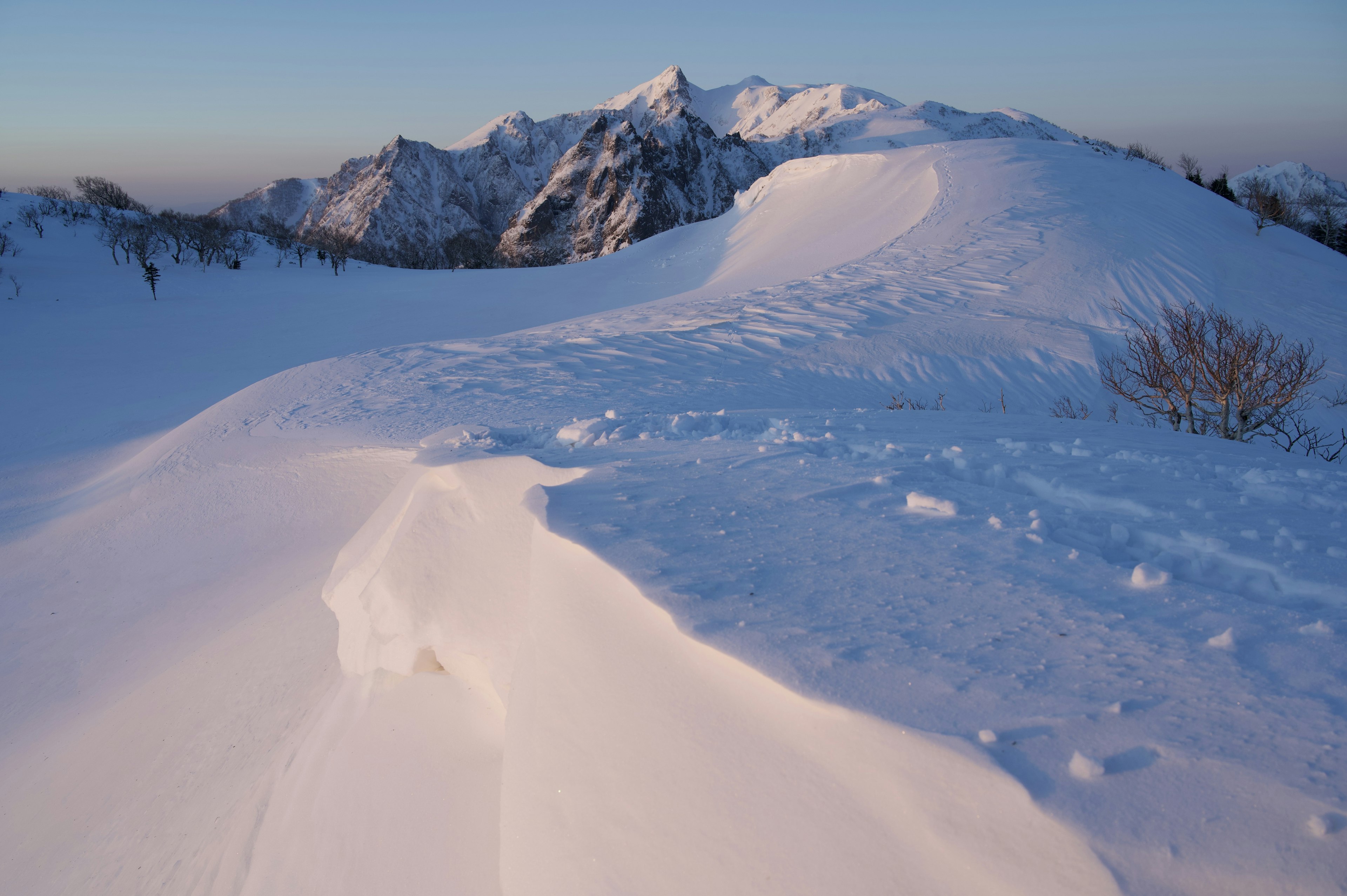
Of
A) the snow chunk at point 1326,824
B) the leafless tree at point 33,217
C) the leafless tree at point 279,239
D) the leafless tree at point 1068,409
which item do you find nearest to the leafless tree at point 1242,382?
the leafless tree at point 1068,409

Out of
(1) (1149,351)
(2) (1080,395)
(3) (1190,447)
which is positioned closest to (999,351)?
(2) (1080,395)

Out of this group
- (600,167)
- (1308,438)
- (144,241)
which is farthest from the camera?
(600,167)

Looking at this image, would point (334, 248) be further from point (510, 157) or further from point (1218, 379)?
point (510, 157)

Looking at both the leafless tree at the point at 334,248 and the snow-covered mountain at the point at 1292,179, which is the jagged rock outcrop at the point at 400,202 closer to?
the leafless tree at the point at 334,248

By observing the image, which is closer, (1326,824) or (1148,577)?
(1326,824)

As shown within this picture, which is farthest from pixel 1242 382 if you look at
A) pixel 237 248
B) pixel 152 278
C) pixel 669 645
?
Result: pixel 237 248

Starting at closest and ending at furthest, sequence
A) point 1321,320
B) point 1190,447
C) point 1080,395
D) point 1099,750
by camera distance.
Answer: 1. point 1099,750
2. point 1190,447
3. point 1080,395
4. point 1321,320

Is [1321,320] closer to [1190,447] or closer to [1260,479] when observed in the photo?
[1190,447]
